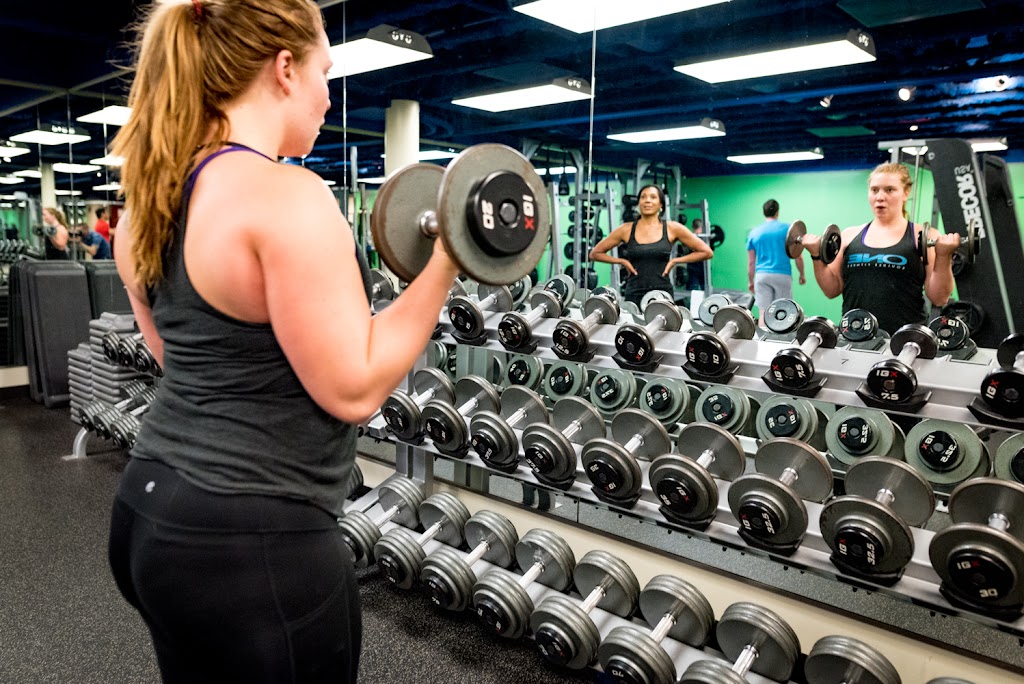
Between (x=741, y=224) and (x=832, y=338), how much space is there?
1917 mm

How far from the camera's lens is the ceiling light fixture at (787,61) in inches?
132

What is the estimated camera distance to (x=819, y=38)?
337 centimetres

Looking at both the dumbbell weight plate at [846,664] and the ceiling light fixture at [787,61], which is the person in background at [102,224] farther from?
the dumbbell weight plate at [846,664]

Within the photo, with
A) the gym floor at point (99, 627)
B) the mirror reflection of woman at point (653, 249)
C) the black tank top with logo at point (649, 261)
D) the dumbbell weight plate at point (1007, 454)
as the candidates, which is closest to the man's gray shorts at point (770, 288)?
the mirror reflection of woman at point (653, 249)

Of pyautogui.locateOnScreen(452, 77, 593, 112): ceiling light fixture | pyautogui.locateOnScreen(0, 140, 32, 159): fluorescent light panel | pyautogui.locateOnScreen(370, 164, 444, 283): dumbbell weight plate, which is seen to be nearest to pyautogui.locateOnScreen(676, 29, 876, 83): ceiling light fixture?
pyautogui.locateOnScreen(452, 77, 593, 112): ceiling light fixture

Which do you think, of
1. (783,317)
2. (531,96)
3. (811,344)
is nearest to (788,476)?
(811,344)

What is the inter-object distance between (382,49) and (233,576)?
400cm

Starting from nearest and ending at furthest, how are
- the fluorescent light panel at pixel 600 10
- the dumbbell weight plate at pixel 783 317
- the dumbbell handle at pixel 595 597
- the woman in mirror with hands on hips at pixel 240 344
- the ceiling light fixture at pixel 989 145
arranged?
the woman in mirror with hands on hips at pixel 240 344 < the dumbbell handle at pixel 595 597 < the dumbbell weight plate at pixel 783 317 < the ceiling light fixture at pixel 989 145 < the fluorescent light panel at pixel 600 10

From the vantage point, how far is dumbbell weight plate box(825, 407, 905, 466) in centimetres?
264

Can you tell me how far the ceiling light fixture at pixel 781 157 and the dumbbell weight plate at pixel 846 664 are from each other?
2.54 metres

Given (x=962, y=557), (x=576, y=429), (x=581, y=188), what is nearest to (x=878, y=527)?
(x=962, y=557)

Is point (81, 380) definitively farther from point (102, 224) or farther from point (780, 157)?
point (780, 157)

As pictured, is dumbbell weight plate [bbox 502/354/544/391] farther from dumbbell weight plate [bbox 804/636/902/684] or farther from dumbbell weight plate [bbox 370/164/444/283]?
dumbbell weight plate [bbox 370/164/444/283]

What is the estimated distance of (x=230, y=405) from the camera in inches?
28.3
